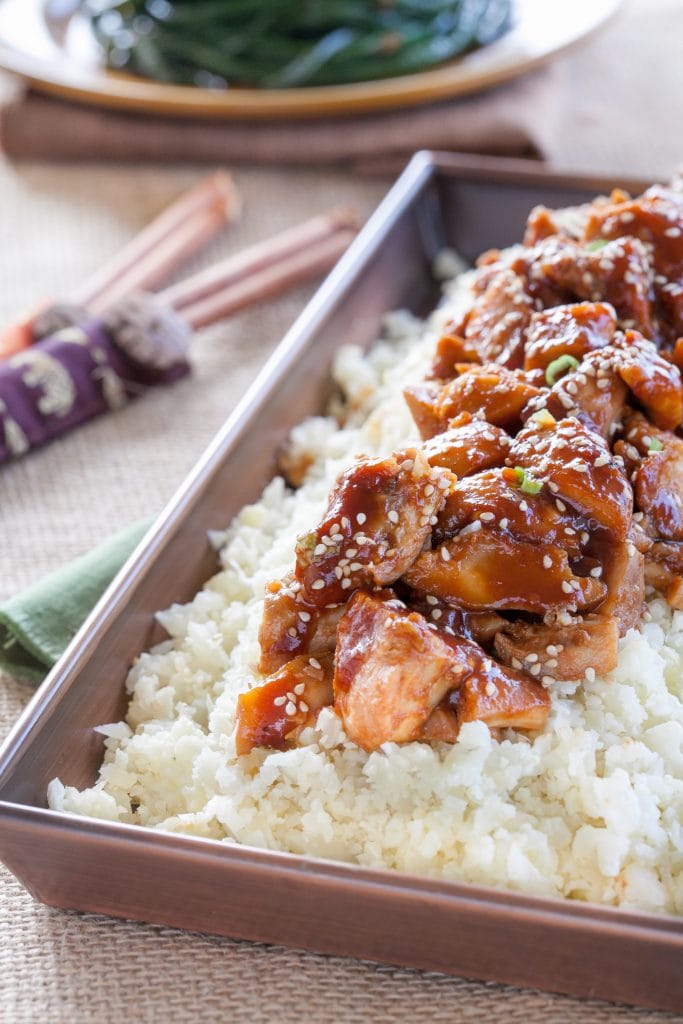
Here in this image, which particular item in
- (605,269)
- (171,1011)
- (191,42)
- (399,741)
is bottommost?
(171,1011)

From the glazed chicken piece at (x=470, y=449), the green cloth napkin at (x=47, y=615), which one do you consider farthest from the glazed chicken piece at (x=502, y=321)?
the green cloth napkin at (x=47, y=615)

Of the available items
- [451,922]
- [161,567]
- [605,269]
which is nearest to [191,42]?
[605,269]

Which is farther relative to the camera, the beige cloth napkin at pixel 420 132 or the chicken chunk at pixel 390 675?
the beige cloth napkin at pixel 420 132

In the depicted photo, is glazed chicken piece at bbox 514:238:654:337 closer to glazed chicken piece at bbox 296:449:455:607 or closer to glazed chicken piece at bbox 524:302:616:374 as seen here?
glazed chicken piece at bbox 524:302:616:374

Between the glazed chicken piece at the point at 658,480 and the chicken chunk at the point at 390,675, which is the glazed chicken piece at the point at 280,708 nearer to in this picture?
the chicken chunk at the point at 390,675

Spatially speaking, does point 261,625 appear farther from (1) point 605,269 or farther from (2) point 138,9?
(2) point 138,9

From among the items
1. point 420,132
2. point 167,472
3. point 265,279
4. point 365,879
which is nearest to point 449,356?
point 167,472
